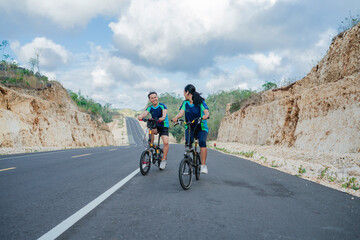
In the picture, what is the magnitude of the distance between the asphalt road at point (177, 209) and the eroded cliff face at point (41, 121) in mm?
18933

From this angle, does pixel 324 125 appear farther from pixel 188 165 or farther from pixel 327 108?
pixel 188 165

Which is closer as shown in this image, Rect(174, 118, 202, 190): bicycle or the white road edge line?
the white road edge line

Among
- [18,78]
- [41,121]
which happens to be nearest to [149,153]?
[41,121]

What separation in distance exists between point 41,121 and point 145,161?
960 inches

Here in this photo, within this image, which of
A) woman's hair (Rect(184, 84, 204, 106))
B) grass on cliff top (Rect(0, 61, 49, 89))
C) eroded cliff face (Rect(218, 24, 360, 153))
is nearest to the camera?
woman's hair (Rect(184, 84, 204, 106))

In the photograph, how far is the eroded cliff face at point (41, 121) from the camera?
2248 centimetres

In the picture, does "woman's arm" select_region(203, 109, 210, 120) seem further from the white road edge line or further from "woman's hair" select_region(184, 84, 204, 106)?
the white road edge line

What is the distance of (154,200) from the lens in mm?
4535

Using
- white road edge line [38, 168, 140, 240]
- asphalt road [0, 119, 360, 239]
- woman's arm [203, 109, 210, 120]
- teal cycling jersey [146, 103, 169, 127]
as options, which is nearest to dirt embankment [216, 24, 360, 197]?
asphalt road [0, 119, 360, 239]

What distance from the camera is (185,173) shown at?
5.45m

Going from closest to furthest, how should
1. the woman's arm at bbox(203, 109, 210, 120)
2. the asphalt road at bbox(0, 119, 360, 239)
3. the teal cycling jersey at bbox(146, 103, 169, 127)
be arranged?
the asphalt road at bbox(0, 119, 360, 239) → the woman's arm at bbox(203, 109, 210, 120) → the teal cycling jersey at bbox(146, 103, 169, 127)

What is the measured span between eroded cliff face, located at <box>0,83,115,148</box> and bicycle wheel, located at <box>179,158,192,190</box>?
2052cm

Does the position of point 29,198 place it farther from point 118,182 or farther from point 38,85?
point 38,85

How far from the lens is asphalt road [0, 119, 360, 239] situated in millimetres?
3074
